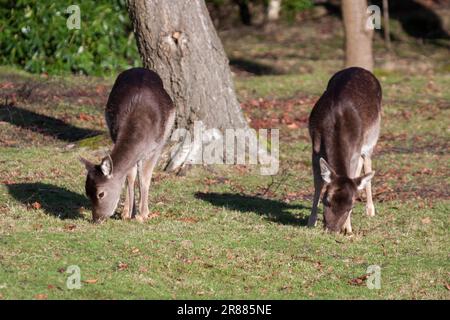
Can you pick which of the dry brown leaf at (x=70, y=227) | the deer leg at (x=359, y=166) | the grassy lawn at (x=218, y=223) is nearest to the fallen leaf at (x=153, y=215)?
the grassy lawn at (x=218, y=223)

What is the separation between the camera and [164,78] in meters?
14.2

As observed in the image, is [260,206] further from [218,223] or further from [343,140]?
[343,140]

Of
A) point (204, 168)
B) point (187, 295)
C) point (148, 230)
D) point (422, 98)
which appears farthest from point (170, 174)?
point (422, 98)

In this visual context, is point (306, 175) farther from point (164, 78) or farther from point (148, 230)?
point (148, 230)

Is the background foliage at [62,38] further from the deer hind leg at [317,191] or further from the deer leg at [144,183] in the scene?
the deer hind leg at [317,191]

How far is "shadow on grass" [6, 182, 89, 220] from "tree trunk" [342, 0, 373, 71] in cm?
1017

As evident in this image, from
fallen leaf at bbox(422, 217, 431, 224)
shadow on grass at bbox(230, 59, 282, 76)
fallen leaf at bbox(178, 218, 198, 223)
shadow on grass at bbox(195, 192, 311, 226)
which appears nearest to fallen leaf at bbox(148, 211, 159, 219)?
fallen leaf at bbox(178, 218, 198, 223)

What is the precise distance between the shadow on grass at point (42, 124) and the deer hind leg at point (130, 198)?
169 inches

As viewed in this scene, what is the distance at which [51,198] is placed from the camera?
11.9 m

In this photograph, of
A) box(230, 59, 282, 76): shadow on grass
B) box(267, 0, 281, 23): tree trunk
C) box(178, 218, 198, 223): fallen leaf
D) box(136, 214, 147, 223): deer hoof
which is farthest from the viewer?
box(267, 0, 281, 23): tree trunk

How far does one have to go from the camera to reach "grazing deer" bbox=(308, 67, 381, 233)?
1080 cm

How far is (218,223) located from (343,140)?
1690mm

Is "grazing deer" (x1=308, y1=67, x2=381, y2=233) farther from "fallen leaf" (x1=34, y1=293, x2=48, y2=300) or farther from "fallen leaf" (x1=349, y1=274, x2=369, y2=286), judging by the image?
"fallen leaf" (x1=34, y1=293, x2=48, y2=300)

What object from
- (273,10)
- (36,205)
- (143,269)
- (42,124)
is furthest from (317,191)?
(273,10)
